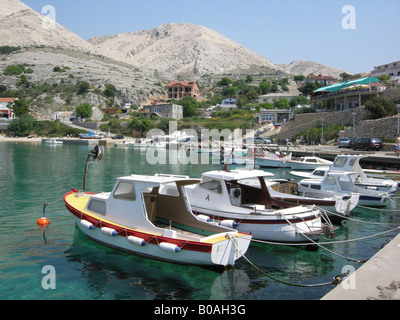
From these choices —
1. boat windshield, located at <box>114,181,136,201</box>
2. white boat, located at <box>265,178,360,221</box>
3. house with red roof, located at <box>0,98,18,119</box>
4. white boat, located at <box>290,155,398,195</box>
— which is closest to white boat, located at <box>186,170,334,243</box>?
white boat, located at <box>265,178,360,221</box>

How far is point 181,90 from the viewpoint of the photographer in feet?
428

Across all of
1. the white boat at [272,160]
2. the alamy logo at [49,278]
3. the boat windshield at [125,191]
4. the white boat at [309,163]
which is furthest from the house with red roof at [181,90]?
the alamy logo at [49,278]

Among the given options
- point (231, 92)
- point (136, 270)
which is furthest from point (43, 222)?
point (231, 92)

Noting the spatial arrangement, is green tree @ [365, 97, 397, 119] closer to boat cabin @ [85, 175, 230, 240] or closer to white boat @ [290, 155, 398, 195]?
white boat @ [290, 155, 398, 195]

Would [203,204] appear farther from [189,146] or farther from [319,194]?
[189,146]

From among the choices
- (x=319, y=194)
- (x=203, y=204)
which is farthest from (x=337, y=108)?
(x=203, y=204)

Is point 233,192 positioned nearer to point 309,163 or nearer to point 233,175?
point 233,175

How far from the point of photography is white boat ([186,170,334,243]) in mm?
13117

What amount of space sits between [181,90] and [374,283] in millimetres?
126135

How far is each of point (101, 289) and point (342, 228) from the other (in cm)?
1157

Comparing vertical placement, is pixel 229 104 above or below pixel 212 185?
above

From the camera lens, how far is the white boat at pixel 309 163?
3625 centimetres

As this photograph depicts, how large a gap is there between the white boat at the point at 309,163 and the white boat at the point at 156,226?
25751mm

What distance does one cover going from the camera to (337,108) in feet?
221
